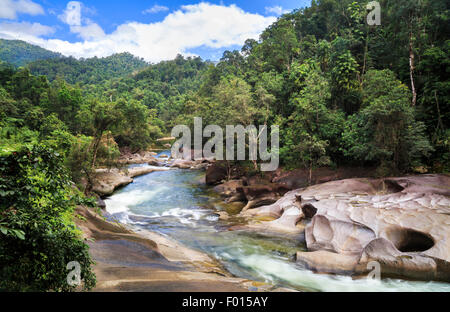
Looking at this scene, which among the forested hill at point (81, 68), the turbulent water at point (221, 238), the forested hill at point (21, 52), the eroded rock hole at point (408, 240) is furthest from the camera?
the forested hill at point (21, 52)

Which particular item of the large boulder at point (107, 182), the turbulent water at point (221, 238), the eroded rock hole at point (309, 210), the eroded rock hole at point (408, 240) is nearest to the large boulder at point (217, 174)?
the turbulent water at point (221, 238)

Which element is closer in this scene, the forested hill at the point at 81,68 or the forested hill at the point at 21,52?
the forested hill at the point at 81,68

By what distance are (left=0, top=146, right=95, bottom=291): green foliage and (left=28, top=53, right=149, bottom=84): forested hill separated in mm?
114520

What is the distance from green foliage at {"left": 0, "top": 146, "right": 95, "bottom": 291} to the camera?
11.3 feet

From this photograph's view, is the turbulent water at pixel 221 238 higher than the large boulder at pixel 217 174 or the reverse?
the reverse

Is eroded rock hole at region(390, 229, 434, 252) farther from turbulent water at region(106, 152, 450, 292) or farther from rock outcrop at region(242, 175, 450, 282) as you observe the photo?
turbulent water at region(106, 152, 450, 292)

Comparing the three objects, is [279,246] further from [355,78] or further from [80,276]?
[355,78]

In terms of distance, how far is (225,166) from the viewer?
2661 centimetres

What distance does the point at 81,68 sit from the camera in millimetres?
140625

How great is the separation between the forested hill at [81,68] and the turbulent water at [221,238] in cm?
9978

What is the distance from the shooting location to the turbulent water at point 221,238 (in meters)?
8.50

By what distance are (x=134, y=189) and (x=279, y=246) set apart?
57.1 feet

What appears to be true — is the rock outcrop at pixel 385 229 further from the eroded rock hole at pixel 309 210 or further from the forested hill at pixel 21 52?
the forested hill at pixel 21 52
